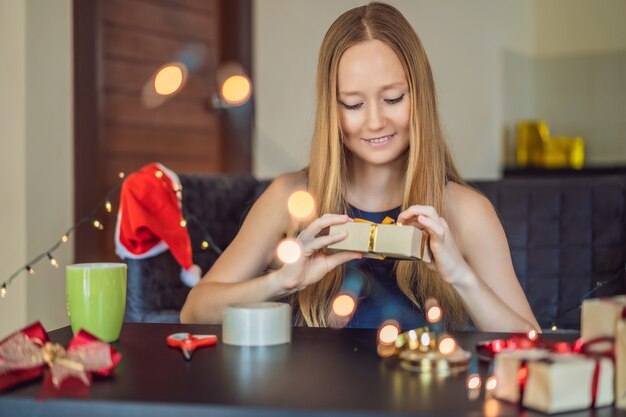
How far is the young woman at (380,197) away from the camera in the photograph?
1540 millimetres

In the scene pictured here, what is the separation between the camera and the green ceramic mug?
1101 mm

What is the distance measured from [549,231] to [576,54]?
10.5 ft

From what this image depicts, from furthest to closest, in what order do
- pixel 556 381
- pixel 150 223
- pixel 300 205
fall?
pixel 150 223, pixel 300 205, pixel 556 381

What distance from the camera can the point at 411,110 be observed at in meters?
1.54

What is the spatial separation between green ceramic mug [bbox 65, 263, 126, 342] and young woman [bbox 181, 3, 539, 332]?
13.3 inches

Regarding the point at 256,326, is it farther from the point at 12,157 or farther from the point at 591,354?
the point at 12,157

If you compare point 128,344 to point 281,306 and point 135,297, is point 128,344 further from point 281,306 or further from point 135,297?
point 135,297

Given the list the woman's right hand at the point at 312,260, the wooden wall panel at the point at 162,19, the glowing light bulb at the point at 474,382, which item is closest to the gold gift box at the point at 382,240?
the woman's right hand at the point at 312,260

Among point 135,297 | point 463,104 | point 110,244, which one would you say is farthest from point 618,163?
point 135,297

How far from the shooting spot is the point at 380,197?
5.61 ft

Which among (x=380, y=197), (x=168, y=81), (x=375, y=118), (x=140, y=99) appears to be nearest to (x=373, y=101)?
(x=375, y=118)

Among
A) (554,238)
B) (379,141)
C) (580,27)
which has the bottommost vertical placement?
(554,238)

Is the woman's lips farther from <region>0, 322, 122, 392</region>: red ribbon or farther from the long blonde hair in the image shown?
<region>0, 322, 122, 392</region>: red ribbon

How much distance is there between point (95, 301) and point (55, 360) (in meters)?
0.23
